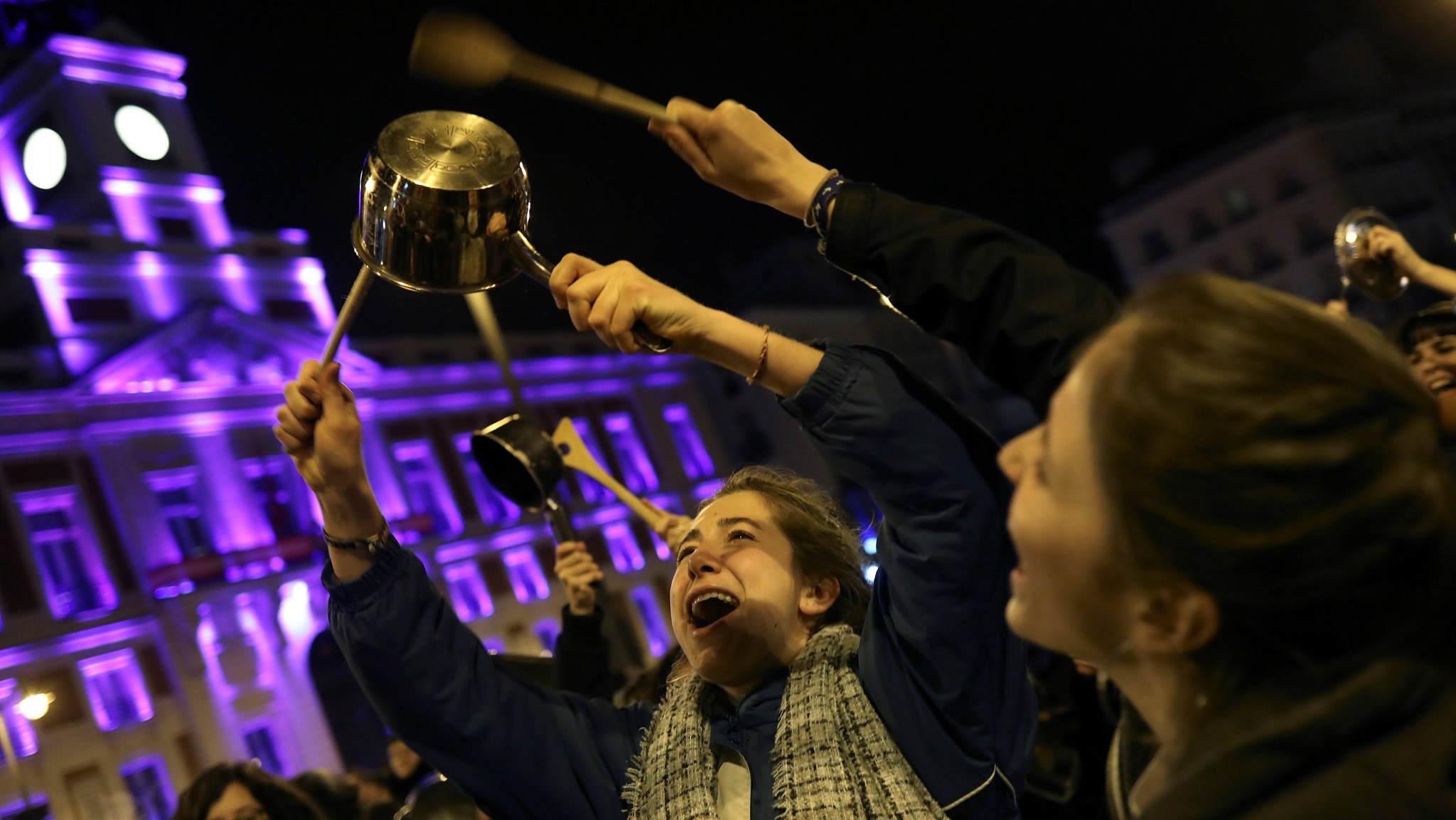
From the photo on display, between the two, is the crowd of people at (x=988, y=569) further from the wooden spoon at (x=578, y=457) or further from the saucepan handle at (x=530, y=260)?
the wooden spoon at (x=578, y=457)

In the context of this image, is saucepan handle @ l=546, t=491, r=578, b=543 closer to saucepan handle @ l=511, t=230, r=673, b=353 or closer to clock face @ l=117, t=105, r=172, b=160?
saucepan handle @ l=511, t=230, r=673, b=353

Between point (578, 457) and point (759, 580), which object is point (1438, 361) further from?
point (578, 457)

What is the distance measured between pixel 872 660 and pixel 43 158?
29.5 m

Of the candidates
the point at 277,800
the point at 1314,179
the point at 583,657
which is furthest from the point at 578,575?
the point at 1314,179

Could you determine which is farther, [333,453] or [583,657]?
A: [583,657]

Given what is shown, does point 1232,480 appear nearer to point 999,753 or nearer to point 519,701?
point 999,753

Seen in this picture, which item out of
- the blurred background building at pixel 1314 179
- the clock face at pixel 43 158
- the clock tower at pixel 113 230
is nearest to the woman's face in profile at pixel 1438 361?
the clock tower at pixel 113 230

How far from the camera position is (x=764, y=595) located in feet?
7.63

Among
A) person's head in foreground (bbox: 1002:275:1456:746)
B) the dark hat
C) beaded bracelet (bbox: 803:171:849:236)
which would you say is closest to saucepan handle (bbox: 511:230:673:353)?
beaded bracelet (bbox: 803:171:849:236)

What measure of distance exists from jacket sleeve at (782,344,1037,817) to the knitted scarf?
0.16ft

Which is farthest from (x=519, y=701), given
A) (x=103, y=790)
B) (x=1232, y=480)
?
(x=103, y=790)

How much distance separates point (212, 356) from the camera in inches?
1038

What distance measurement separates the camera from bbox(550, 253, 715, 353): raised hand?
6.05 feet

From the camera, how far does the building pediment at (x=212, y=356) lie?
24.6 metres
